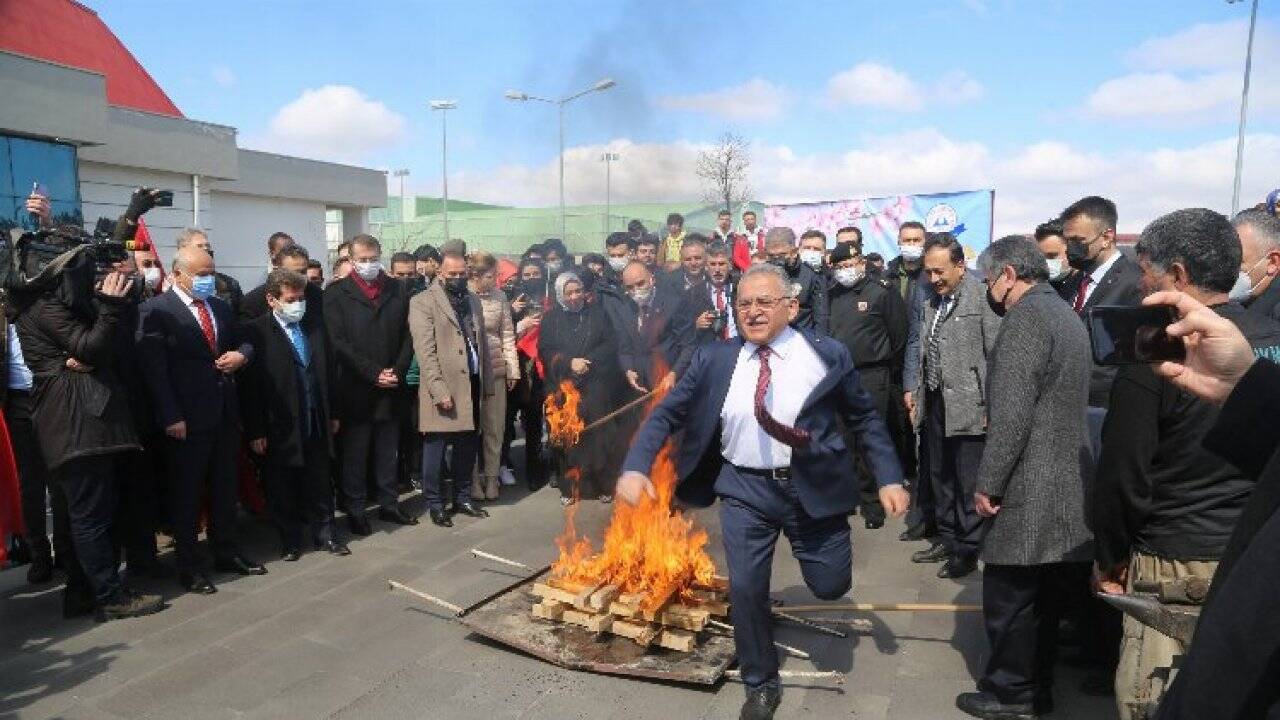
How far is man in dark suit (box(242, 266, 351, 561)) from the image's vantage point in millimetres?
6320

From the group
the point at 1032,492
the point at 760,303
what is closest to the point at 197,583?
the point at 760,303

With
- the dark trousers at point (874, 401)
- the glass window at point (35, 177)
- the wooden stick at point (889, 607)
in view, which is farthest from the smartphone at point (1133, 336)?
the glass window at point (35, 177)

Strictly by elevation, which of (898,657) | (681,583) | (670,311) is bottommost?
(898,657)

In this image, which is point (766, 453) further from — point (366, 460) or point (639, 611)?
point (366, 460)

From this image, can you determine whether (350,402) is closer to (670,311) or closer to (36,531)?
(36,531)

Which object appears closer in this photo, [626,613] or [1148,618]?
[1148,618]

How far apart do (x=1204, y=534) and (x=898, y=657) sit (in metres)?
1.94

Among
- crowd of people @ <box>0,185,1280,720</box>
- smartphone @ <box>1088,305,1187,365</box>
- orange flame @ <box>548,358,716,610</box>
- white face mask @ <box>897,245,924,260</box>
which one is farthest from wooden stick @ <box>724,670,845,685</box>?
white face mask @ <box>897,245,924,260</box>

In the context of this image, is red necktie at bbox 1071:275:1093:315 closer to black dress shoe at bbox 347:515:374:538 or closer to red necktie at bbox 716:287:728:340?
red necktie at bbox 716:287:728:340

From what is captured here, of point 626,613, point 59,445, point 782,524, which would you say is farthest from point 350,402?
point 782,524

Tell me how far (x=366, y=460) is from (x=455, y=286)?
174 cm

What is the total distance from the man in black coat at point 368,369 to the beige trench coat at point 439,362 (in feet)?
0.64

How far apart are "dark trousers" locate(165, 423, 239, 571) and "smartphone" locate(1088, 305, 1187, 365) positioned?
5643 mm

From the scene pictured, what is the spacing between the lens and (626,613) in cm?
441
